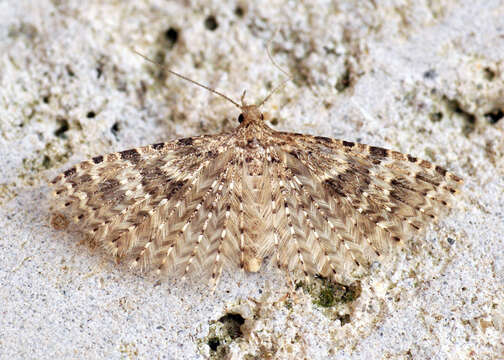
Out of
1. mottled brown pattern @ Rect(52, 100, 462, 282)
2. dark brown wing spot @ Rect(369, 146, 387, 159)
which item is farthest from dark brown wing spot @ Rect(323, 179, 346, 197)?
dark brown wing spot @ Rect(369, 146, 387, 159)

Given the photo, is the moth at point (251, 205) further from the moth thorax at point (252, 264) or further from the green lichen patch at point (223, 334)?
the green lichen patch at point (223, 334)

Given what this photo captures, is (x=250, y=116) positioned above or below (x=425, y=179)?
below

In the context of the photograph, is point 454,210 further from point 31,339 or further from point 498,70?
point 31,339

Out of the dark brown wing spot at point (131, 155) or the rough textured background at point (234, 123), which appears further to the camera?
the dark brown wing spot at point (131, 155)

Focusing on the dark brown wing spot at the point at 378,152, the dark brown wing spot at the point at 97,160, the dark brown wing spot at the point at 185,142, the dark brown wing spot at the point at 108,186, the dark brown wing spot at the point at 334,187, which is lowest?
the dark brown wing spot at the point at 108,186

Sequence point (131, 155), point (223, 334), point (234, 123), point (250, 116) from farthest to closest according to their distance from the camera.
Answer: point (234, 123) < point (250, 116) < point (131, 155) < point (223, 334)

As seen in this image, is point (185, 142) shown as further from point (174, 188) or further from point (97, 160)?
point (97, 160)

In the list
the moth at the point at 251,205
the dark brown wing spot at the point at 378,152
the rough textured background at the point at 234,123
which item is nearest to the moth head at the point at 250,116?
the moth at the point at 251,205

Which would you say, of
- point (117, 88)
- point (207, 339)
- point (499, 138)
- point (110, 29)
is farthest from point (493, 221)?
point (110, 29)

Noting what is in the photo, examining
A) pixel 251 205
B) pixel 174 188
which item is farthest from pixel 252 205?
pixel 174 188
